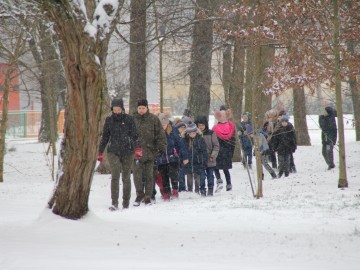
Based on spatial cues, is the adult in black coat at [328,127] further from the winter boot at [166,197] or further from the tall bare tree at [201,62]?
the winter boot at [166,197]

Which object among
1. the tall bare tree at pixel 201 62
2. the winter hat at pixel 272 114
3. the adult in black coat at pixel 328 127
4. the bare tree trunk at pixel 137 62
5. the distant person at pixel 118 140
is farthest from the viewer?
the tall bare tree at pixel 201 62

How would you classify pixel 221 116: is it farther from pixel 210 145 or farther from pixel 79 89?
pixel 79 89

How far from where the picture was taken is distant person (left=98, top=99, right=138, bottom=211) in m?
10.2

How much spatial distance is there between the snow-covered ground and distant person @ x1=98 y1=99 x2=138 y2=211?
817 mm

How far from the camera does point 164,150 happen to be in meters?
11.5

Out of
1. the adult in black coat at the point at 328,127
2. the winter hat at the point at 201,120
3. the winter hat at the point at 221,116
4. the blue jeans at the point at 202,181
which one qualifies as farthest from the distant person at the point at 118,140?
the adult in black coat at the point at 328,127

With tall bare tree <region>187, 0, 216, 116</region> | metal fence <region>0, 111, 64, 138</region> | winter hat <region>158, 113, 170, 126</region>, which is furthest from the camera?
metal fence <region>0, 111, 64, 138</region>

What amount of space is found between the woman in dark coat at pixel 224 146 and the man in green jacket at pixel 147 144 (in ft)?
8.39

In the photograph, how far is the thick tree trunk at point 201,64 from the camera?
19203 mm

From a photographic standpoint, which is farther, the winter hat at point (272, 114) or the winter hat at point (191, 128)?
the winter hat at point (272, 114)

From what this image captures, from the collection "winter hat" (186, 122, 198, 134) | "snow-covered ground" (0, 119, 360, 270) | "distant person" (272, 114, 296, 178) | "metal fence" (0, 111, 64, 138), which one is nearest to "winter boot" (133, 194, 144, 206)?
"snow-covered ground" (0, 119, 360, 270)

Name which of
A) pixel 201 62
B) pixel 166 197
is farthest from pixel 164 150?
pixel 201 62

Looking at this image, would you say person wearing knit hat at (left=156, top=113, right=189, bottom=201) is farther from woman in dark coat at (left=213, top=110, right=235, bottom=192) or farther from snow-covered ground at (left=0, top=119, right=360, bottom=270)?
snow-covered ground at (left=0, top=119, right=360, bottom=270)

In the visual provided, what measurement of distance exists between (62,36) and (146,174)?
4.56 metres
